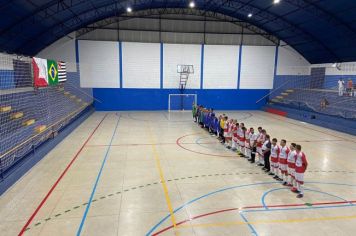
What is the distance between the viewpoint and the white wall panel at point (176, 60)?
2702 cm

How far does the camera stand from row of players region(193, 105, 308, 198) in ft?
26.7

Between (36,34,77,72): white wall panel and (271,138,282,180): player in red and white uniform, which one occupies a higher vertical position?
(36,34,77,72): white wall panel

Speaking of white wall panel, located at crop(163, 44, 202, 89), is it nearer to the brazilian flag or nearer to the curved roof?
the curved roof

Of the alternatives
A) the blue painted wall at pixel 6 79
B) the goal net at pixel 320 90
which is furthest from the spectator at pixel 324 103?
the blue painted wall at pixel 6 79

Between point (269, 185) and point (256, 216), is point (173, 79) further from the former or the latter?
point (256, 216)

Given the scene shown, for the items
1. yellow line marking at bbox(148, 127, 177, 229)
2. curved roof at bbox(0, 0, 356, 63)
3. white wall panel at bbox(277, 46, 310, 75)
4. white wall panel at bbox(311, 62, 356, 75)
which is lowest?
yellow line marking at bbox(148, 127, 177, 229)

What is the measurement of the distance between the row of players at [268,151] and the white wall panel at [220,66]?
528 inches

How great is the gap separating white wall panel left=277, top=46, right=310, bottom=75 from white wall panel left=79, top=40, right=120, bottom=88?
712 inches

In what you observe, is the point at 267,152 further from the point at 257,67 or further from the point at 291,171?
the point at 257,67

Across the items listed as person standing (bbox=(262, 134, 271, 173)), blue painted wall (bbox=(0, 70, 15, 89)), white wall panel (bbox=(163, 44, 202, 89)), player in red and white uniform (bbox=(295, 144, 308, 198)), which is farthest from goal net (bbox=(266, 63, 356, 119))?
blue painted wall (bbox=(0, 70, 15, 89))

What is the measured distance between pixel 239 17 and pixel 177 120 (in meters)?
13.2

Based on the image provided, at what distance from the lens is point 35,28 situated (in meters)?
20.0

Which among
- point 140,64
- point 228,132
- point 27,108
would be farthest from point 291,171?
point 140,64

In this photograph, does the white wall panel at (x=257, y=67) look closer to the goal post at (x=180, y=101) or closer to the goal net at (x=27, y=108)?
the goal post at (x=180, y=101)
